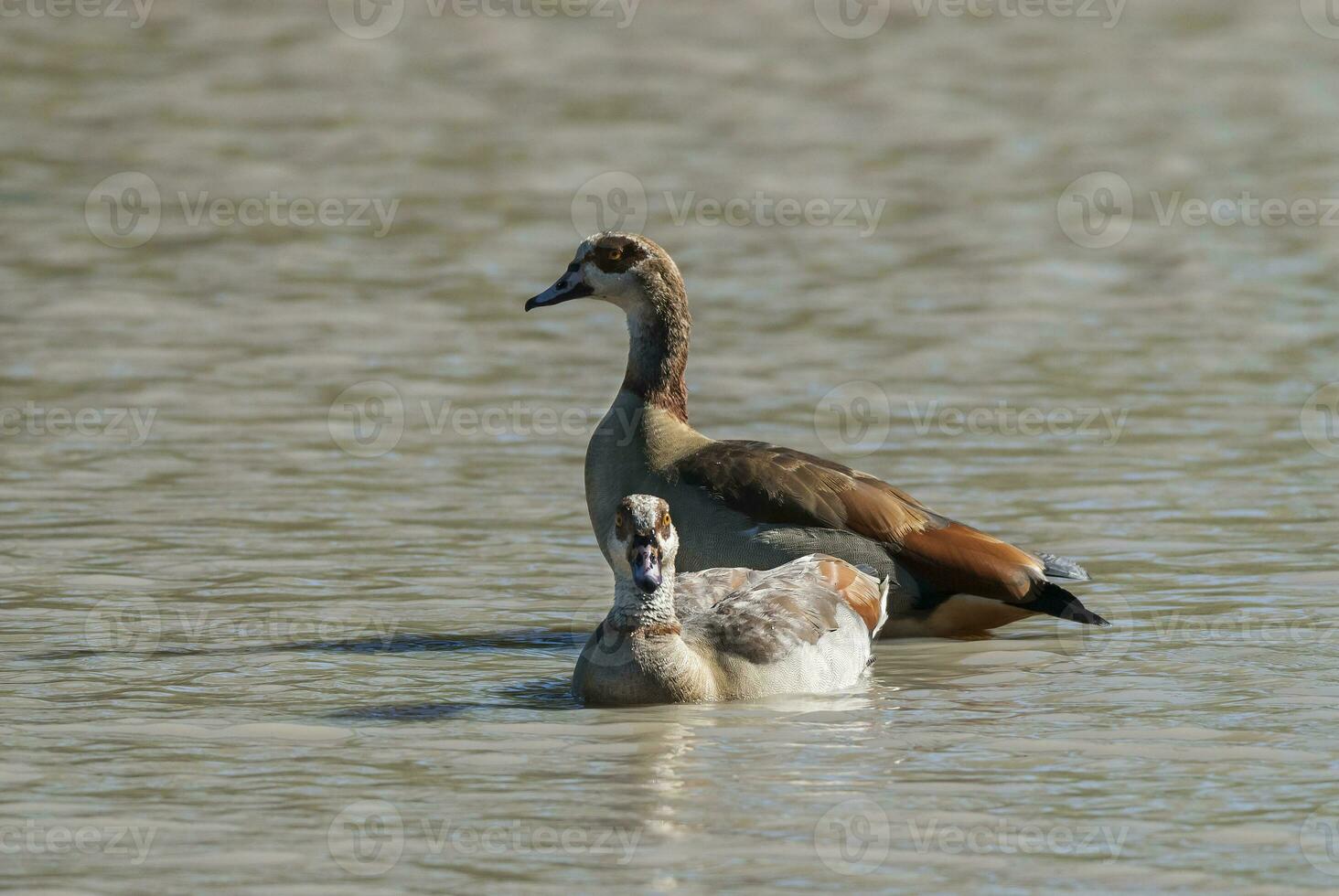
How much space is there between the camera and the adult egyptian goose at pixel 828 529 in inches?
438

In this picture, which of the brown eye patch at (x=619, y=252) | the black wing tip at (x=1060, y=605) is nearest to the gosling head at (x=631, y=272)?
the brown eye patch at (x=619, y=252)

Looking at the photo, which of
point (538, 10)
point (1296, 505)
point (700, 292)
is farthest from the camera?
point (538, 10)

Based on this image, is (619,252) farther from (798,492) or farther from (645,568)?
(645,568)

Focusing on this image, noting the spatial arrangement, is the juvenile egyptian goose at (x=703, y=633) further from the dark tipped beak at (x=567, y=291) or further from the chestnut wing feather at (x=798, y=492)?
the dark tipped beak at (x=567, y=291)

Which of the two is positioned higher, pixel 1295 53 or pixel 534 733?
pixel 1295 53

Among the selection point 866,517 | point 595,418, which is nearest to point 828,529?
point 866,517

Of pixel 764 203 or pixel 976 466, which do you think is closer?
pixel 976 466

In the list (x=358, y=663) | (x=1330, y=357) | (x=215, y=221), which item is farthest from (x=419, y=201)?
(x=358, y=663)

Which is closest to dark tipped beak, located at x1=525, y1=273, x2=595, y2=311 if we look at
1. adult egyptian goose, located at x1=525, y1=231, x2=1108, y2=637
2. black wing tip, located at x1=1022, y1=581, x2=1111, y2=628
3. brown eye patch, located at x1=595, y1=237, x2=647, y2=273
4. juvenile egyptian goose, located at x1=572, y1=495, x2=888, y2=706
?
brown eye patch, located at x1=595, y1=237, x2=647, y2=273

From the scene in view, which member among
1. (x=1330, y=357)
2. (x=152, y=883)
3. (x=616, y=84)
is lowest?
(x=152, y=883)

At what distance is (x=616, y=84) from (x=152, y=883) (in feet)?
71.9

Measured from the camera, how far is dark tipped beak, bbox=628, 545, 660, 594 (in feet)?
30.9

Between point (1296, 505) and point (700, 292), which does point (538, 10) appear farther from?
point (1296, 505)

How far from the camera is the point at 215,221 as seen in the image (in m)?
23.4
